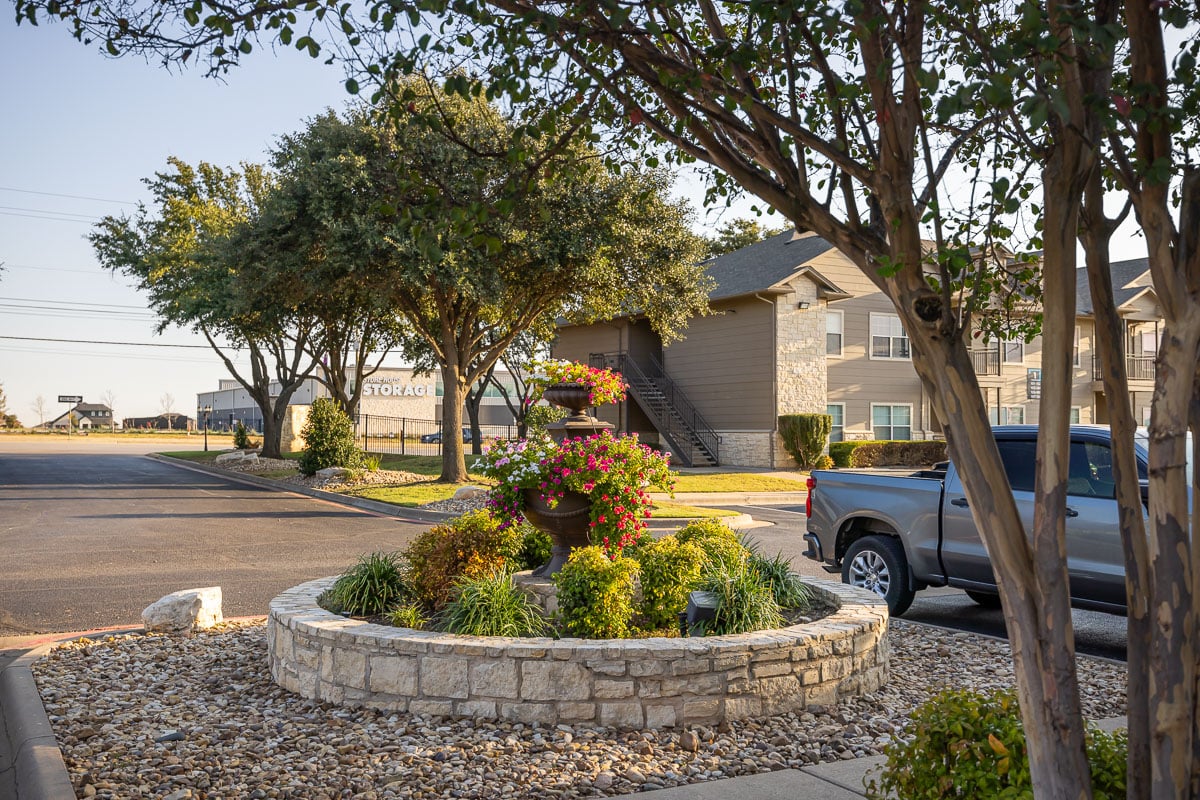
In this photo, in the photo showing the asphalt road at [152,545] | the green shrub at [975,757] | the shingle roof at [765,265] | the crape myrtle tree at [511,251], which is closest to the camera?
the green shrub at [975,757]

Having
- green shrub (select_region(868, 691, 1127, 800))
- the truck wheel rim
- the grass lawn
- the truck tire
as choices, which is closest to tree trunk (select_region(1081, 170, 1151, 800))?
green shrub (select_region(868, 691, 1127, 800))

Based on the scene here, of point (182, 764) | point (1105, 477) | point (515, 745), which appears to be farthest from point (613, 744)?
point (1105, 477)

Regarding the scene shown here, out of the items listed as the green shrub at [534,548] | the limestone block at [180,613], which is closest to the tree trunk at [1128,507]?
the green shrub at [534,548]

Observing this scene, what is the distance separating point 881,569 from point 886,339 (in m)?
26.5

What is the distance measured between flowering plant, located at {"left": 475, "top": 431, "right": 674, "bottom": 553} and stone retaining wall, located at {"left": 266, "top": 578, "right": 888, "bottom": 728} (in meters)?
1.77

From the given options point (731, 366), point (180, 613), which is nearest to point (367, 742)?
point (180, 613)

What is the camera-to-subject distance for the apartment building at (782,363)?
31.6 metres

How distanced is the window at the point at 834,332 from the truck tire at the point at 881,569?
79.8 ft

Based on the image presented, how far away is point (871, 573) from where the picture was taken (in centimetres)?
931

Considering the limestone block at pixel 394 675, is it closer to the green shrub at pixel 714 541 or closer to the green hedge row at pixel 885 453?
the green shrub at pixel 714 541

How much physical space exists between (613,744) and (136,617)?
582 centimetres

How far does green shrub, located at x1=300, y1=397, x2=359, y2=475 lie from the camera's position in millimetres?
26672

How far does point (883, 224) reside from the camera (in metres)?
3.23

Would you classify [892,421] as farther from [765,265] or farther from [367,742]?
[367,742]
